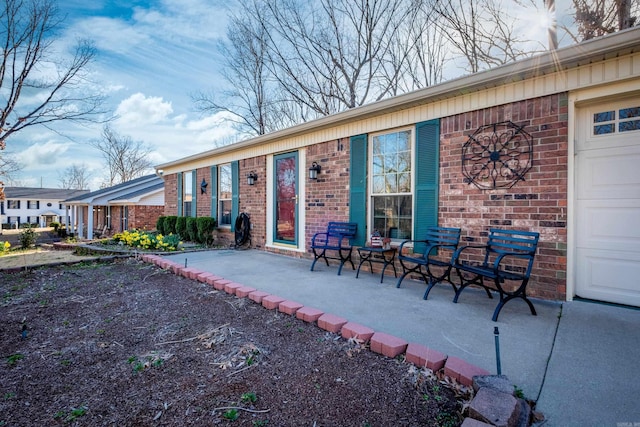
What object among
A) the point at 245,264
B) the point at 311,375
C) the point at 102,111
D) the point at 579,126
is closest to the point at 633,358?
the point at 311,375

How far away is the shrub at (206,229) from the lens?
26.2 feet

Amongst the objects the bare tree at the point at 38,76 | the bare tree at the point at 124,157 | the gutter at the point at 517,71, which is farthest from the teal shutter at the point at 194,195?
the bare tree at the point at 124,157

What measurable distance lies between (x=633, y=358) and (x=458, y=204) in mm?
2149

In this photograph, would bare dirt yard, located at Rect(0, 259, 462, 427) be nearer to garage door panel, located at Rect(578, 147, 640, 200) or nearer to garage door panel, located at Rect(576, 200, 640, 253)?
garage door panel, located at Rect(576, 200, 640, 253)

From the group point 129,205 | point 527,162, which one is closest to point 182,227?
point 129,205

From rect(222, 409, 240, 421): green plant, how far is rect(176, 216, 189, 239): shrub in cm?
796

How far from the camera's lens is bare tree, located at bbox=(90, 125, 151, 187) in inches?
1064

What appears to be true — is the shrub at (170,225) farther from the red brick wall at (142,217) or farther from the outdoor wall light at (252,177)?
the red brick wall at (142,217)

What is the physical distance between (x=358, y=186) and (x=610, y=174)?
293 centimetres

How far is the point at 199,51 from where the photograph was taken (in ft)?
30.1

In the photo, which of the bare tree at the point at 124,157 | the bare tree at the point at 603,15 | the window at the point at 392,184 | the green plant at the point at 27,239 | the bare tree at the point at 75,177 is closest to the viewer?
the window at the point at 392,184

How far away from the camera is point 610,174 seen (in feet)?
9.82

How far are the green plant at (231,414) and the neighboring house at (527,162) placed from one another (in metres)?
3.18

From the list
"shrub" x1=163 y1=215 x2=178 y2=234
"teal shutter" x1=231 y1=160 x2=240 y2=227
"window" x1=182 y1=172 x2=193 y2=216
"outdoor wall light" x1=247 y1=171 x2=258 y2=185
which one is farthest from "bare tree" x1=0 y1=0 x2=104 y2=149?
"outdoor wall light" x1=247 y1=171 x2=258 y2=185
